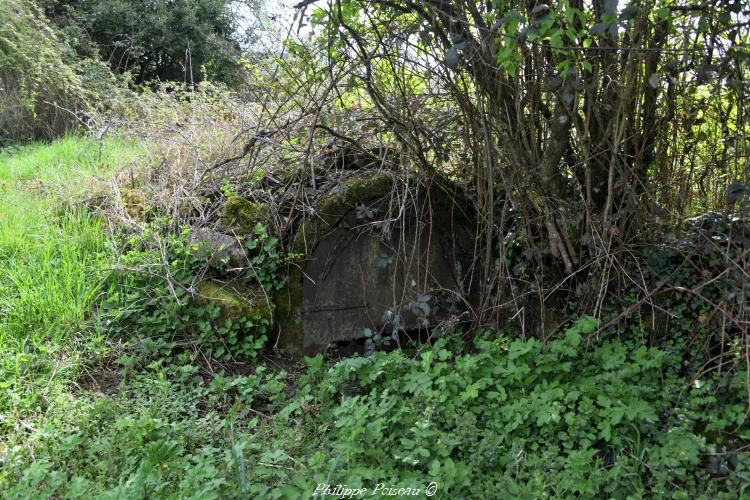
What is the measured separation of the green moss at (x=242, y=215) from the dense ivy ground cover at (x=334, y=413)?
295 millimetres

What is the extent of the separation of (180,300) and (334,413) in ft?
5.23

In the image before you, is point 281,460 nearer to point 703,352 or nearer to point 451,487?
point 451,487

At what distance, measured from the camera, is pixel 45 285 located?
13.4ft

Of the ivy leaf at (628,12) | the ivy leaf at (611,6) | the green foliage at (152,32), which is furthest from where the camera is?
Answer: the green foliage at (152,32)

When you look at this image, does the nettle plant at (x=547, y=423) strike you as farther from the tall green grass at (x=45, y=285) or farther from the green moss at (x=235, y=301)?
the tall green grass at (x=45, y=285)

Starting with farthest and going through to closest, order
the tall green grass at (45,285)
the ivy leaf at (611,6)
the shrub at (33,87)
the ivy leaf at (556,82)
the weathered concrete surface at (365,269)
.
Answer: the shrub at (33,87), the weathered concrete surface at (365,269), the tall green grass at (45,285), the ivy leaf at (556,82), the ivy leaf at (611,6)

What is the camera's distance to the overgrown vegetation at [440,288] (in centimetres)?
272

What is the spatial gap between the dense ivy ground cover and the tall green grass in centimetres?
2

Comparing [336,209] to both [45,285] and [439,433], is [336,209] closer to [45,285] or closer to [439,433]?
[439,433]

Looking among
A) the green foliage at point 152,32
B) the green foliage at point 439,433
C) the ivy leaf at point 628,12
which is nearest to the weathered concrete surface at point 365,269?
the green foliage at point 439,433

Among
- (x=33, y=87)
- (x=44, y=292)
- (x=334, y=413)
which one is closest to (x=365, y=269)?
(x=334, y=413)

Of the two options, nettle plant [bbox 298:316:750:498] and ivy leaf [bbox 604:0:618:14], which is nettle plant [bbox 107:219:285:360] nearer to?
nettle plant [bbox 298:316:750:498]

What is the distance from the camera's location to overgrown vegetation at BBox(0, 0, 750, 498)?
2721 mm

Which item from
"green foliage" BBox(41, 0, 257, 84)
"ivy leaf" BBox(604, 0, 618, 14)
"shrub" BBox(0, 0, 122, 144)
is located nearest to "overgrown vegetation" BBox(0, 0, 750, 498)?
"ivy leaf" BBox(604, 0, 618, 14)
